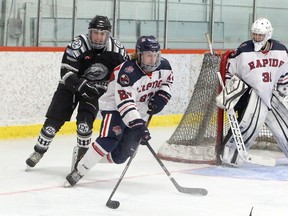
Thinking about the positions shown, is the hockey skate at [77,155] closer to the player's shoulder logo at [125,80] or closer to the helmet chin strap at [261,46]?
the player's shoulder logo at [125,80]

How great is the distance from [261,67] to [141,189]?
4.49 feet

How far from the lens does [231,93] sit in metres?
5.65

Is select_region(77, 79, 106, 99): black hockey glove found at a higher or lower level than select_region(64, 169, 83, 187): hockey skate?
higher

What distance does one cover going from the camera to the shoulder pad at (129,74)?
4.55 m

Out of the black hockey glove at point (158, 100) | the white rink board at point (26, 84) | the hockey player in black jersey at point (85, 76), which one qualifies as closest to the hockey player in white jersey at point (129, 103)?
the black hockey glove at point (158, 100)

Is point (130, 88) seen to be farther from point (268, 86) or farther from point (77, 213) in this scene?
point (268, 86)

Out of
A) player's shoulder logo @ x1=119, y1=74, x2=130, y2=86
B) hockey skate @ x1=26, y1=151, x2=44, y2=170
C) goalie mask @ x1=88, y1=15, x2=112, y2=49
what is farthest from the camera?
hockey skate @ x1=26, y1=151, x2=44, y2=170

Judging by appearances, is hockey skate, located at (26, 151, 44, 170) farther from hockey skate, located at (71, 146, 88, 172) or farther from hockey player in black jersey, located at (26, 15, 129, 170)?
hockey skate, located at (71, 146, 88, 172)

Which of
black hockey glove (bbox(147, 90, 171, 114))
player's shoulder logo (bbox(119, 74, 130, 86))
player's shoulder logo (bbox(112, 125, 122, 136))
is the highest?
player's shoulder logo (bbox(119, 74, 130, 86))

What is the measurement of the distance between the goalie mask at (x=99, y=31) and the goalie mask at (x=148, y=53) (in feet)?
1.57

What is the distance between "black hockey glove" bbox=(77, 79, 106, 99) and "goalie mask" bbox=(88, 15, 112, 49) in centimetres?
23

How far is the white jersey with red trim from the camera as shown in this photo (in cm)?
451

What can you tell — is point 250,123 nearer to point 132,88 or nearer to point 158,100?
point 158,100

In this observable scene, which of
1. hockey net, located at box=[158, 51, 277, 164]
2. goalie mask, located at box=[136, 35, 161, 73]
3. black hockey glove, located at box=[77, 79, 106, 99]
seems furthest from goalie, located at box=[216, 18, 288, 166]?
goalie mask, located at box=[136, 35, 161, 73]
